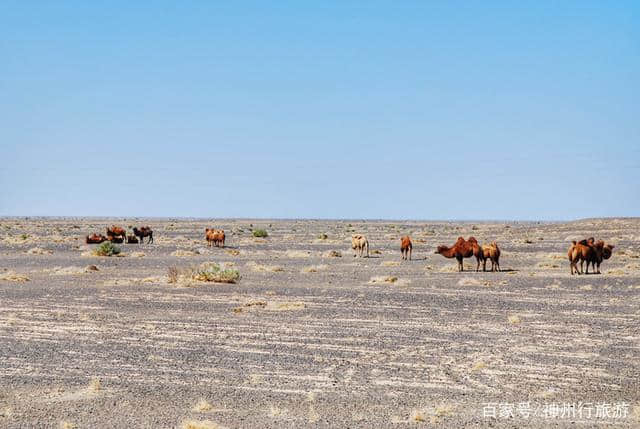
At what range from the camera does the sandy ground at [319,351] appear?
449 inches

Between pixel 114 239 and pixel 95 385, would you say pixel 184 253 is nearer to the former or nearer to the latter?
pixel 114 239

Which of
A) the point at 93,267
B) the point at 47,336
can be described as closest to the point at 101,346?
the point at 47,336

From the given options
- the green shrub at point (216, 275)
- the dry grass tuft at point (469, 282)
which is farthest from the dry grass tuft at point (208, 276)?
the dry grass tuft at point (469, 282)

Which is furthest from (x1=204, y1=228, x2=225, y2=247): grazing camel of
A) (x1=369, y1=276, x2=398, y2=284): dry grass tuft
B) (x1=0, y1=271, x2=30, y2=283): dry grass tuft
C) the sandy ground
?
(x1=369, y1=276, x2=398, y2=284): dry grass tuft

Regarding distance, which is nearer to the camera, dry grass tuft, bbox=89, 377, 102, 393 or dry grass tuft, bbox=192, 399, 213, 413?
dry grass tuft, bbox=192, 399, 213, 413

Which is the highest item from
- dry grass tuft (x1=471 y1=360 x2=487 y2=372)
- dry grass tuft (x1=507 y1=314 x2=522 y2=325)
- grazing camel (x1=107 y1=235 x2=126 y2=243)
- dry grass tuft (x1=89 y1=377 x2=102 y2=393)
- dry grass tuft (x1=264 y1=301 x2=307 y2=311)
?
grazing camel (x1=107 y1=235 x2=126 y2=243)

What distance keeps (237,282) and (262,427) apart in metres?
21.0

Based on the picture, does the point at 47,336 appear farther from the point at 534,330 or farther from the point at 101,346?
the point at 534,330

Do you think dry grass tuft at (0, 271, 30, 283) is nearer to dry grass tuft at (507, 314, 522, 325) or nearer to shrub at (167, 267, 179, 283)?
shrub at (167, 267, 179, 283)

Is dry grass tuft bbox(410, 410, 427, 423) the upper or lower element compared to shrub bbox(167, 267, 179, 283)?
lower

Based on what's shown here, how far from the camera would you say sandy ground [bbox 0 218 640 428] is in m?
11.4

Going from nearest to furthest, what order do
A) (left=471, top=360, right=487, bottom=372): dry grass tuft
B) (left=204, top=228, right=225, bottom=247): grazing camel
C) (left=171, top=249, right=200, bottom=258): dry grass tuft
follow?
(left=471, top=360, right=487, bottom=372): dry grass tuft
(left=171, top=249, right=200, bottom=258): dry grass tuft
(left=204, top=228, right=225, bottom=247): grazing camel

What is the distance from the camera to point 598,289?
28.6 m

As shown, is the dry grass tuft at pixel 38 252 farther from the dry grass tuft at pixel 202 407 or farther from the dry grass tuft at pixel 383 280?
the dry grass tuft at pixel 202 407
